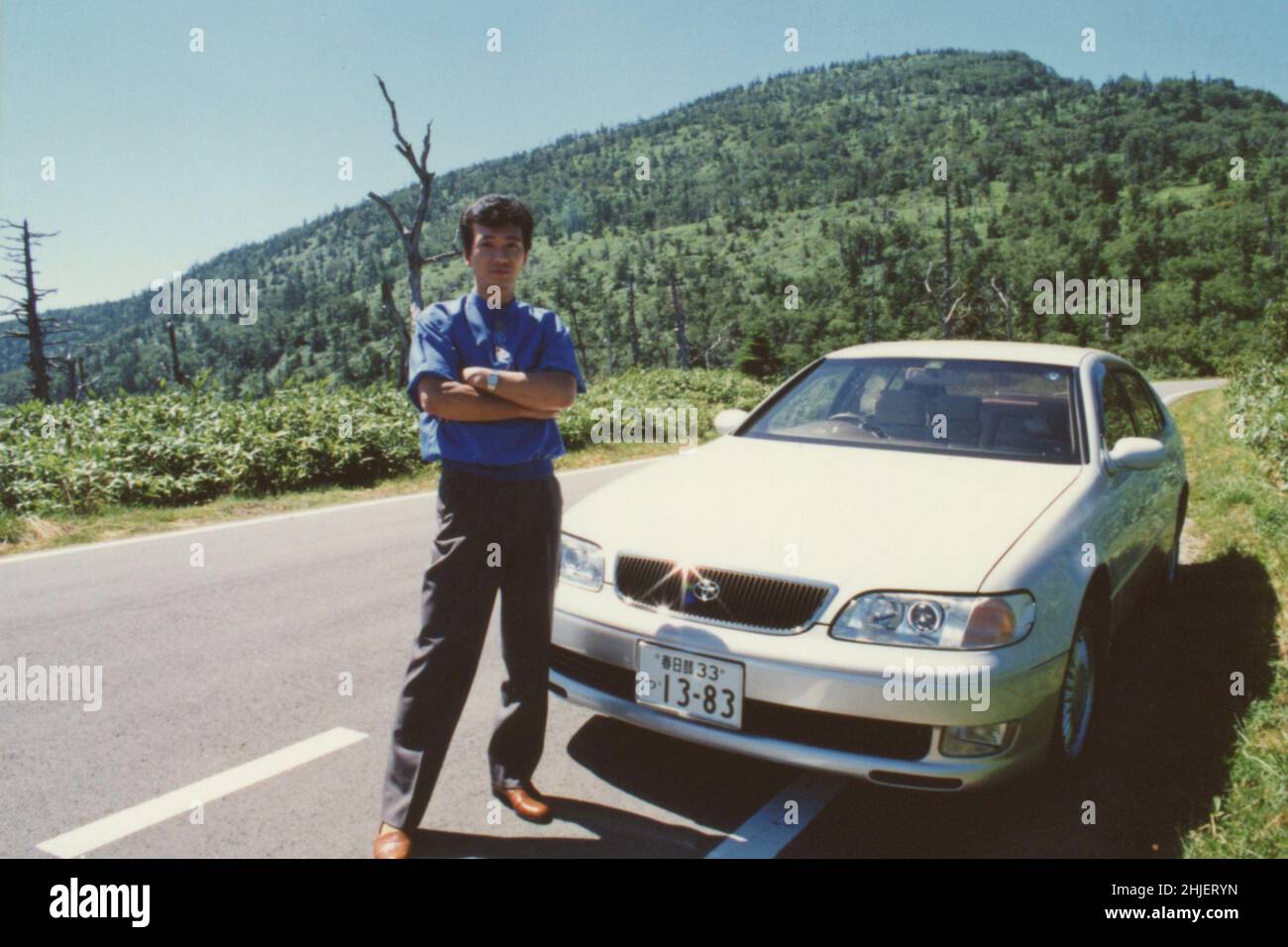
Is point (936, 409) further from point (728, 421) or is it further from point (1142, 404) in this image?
point (1142, 404)

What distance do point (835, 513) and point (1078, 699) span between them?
1.13 metres

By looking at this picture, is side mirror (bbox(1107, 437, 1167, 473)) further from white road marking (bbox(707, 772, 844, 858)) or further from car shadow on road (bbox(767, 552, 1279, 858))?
white road marking (bbox(707, 772, 844, 858))

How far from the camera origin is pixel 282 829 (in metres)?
2.70

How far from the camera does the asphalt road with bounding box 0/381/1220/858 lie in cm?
267

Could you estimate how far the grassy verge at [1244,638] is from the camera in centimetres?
265

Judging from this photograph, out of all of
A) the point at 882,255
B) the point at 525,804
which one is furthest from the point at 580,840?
the point at 882,255

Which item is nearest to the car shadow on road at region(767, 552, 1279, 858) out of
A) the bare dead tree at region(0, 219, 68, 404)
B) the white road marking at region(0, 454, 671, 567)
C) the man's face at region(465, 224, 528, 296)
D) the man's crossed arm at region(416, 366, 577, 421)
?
the man's crossed arm at region(416, 366, 577, 421)

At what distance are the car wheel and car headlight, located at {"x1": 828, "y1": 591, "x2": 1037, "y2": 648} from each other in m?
0.43

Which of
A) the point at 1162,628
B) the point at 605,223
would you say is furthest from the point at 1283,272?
the point at 605,223

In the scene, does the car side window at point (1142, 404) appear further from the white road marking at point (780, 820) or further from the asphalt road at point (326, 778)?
the white road marking at point (780, 820)

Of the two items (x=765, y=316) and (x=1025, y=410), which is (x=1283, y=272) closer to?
(x=765, y=316)

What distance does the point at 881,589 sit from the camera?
8.40 ft

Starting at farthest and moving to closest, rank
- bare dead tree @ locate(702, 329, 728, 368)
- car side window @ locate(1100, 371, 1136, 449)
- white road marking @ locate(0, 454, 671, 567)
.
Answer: bare dead tree @ locate(702, 329, 728, 368) < white road marking @ locate(0, 454, 671, 567) < car side window @ locate(1100, 371, 1136, 449)

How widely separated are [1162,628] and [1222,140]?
17414 cm
